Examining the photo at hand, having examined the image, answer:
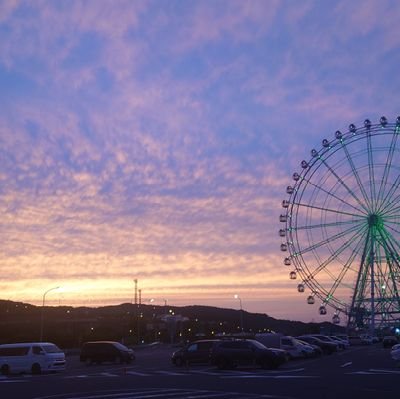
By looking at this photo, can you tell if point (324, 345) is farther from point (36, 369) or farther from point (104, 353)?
point (36, 369)

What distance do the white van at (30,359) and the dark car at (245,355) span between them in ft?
29.9

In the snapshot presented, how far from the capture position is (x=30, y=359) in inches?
1506

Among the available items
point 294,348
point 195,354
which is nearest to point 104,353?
point 195,354

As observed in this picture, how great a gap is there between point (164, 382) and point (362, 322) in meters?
35.7

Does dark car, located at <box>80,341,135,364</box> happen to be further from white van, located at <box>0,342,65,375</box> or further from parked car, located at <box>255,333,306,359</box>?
parked car, located at <box>255,333,306,359</box>

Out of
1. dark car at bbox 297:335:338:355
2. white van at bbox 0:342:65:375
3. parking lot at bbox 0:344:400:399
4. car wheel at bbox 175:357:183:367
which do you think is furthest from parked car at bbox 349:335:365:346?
parking lot at bbox 0:344:400:399

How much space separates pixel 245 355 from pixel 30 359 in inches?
481

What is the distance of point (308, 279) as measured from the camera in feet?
172

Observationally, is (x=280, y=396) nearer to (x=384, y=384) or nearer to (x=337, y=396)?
(x=337, y=396)

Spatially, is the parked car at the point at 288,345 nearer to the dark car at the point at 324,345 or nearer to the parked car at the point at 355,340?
the dark car at the point at 324,345

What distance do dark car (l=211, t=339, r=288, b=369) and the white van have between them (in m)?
9.11

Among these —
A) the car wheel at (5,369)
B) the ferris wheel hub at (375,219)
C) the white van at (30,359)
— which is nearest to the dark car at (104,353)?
the white van at (30,359)

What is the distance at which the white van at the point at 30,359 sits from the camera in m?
37.9

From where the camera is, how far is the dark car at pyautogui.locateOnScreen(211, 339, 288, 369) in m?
34.7
